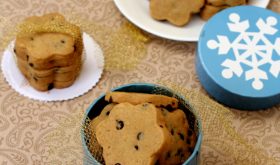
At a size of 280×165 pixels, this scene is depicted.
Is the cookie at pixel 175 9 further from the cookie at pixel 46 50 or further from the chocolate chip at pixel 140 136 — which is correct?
the chocolate chip at pixel 140 136

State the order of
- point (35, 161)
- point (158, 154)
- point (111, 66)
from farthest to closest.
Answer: point (111, 66) < point (35, 161) < point (158, 154)

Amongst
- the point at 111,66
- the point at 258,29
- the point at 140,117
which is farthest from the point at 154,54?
the point at 140,117

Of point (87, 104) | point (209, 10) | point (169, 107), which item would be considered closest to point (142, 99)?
point (169, 107)

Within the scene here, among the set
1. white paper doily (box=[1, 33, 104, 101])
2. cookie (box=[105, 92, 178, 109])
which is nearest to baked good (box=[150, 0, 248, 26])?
white paper doily (box=[1, 33, 104, 101])

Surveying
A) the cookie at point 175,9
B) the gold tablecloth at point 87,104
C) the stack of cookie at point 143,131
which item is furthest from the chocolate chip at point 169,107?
the cookie at point 175,9

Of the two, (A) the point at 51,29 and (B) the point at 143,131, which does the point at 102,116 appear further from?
(A) the point at 51,29

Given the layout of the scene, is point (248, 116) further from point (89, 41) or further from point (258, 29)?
point (89, 41)
